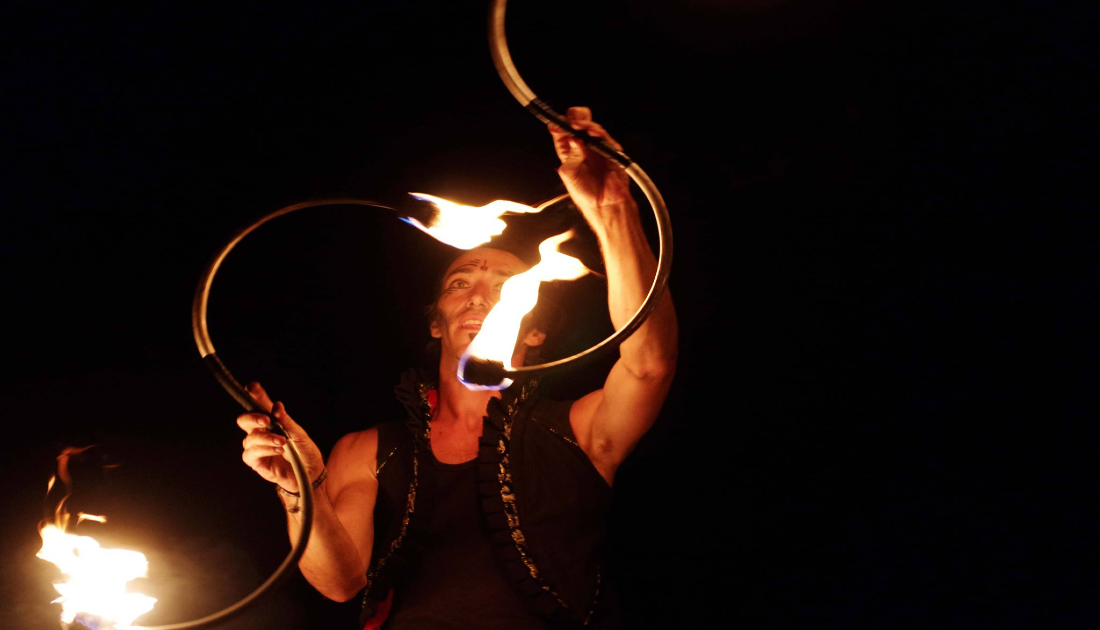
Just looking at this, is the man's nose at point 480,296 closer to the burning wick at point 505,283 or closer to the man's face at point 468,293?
the man's face at point 468,293

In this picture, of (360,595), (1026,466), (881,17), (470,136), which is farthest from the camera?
(470,136)

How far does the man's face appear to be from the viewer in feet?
9.30

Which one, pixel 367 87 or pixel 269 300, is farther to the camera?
pixel 269 300

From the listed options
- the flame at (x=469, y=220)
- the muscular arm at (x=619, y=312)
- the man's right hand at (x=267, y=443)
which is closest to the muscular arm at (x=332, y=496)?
the man's right hand at (x=267, y=443)

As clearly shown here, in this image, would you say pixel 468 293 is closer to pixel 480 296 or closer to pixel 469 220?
pixel 480 296

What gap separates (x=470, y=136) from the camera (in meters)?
3.14

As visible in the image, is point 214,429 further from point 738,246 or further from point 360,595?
point 738,246

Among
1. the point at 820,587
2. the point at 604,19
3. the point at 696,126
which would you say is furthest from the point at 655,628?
the point at 604,19

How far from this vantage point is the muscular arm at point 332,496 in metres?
2.14

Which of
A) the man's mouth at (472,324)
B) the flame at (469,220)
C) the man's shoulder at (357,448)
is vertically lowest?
the man's shoulder at (357,448)

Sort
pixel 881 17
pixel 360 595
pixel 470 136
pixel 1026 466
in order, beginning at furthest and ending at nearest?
1. pixel 470 136
2. pixel 360 595
3. pixel 881 17
4. pixel 1026 466

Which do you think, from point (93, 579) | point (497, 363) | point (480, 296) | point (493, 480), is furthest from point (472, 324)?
point (93, 579)

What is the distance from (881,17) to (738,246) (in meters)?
1.01

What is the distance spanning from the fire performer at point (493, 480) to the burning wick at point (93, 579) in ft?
1.59
